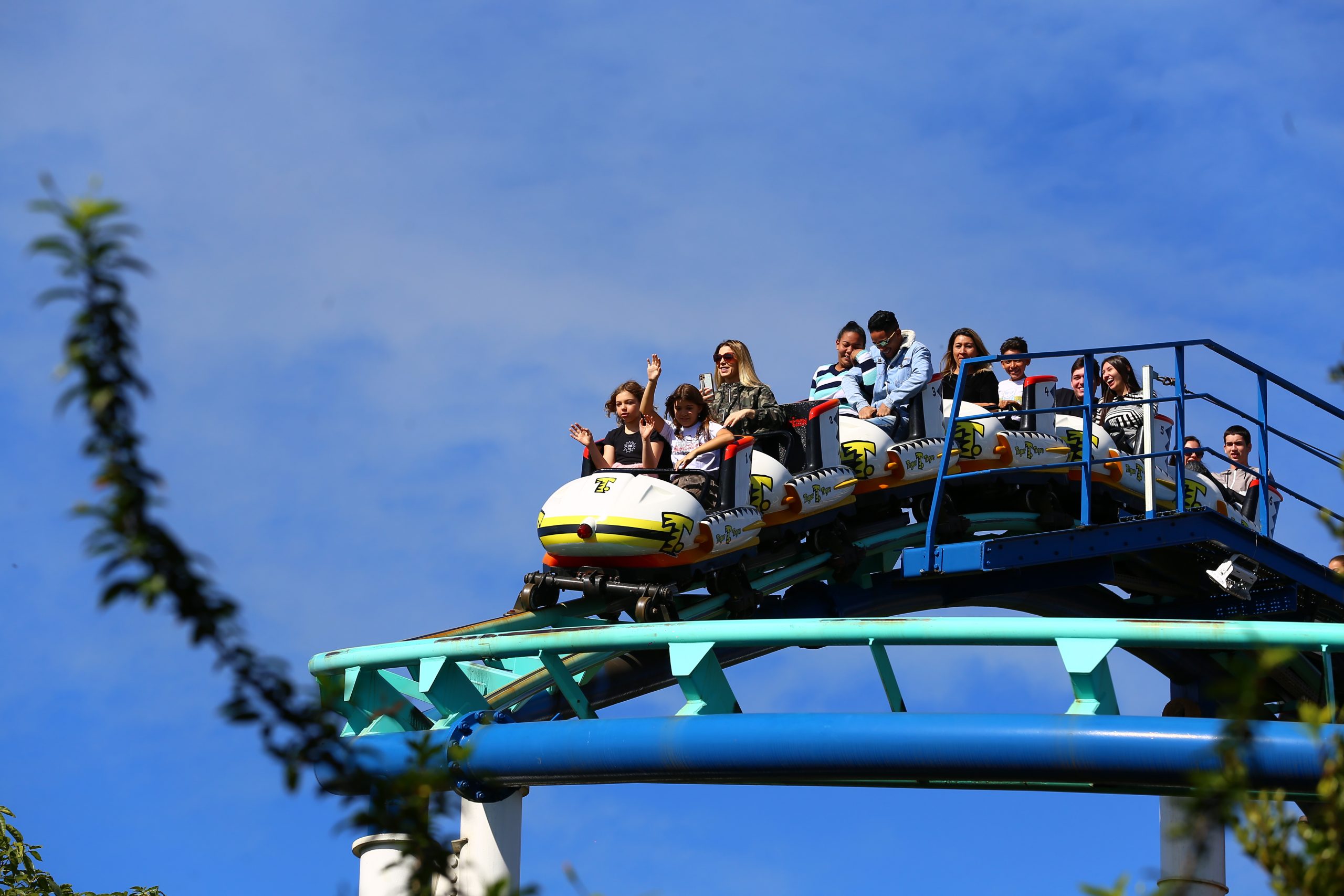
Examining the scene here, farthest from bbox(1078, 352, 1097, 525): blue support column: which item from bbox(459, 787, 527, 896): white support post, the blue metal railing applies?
bbox(459, 787, 527, 896): white support post

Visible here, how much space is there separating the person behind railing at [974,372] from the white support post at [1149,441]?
3.18ft

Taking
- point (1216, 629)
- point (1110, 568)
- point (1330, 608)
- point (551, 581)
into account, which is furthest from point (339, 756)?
point (1330, 608)

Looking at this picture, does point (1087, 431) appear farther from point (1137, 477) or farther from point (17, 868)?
point (17, 868)

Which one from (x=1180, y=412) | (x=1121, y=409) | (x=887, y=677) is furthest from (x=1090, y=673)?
(x=1121, y=409)

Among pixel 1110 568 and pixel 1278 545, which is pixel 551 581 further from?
pixel 1278 545

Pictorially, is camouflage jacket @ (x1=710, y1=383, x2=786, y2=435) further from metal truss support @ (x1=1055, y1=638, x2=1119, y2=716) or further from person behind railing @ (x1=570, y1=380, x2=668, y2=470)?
metal truss support @ (x1=1055, y1=638, x2=1119, y2=716)

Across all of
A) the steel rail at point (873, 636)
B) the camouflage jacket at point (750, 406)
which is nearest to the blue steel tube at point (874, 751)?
the steel rail at point (873, 636)

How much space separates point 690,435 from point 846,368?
5.37 ft

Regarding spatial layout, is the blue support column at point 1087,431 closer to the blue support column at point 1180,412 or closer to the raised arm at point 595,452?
the blue support column at point 1180,412

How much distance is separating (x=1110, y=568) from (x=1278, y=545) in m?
0.92

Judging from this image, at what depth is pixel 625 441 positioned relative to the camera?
9.44 m

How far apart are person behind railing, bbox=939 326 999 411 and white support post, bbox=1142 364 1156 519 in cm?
97

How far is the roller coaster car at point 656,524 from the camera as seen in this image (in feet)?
27.5

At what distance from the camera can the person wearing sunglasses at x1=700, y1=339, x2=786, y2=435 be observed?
9.63m
